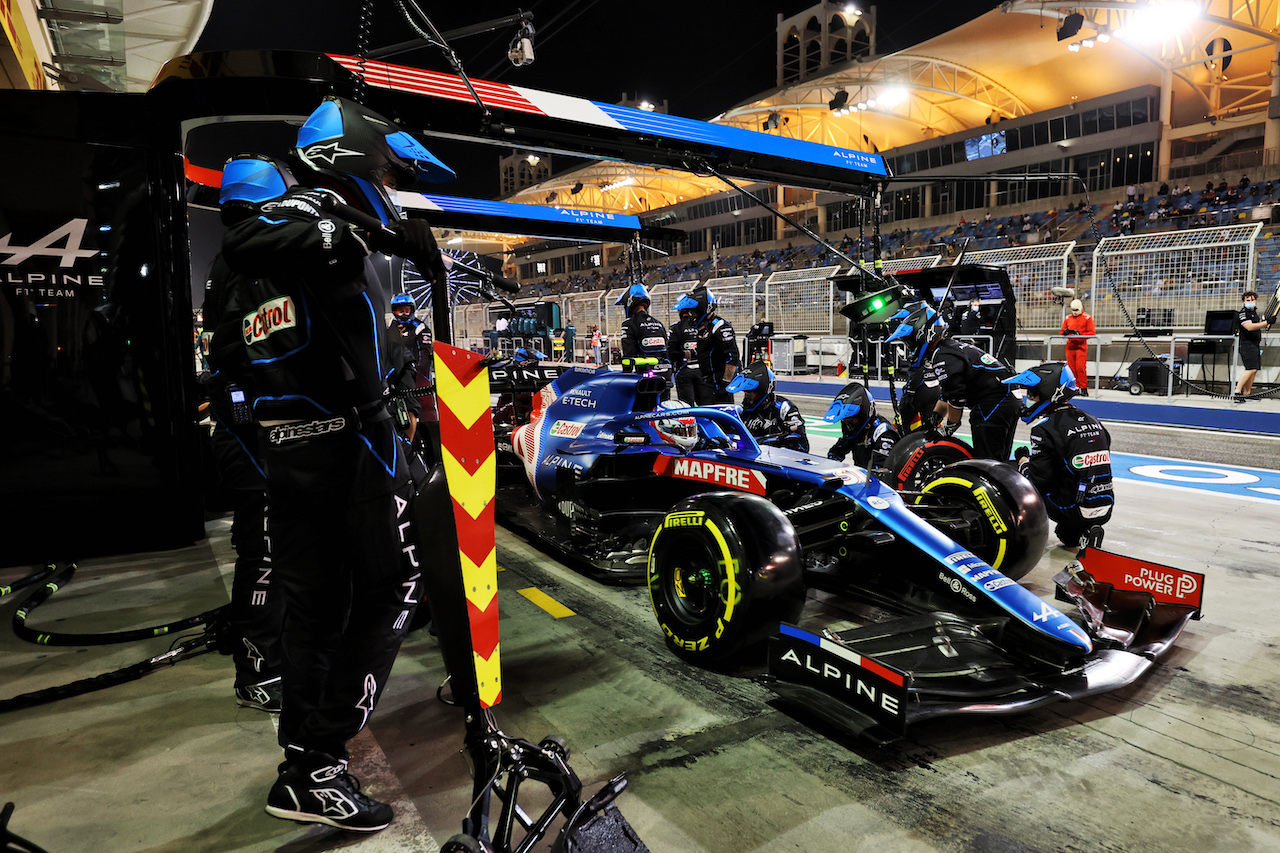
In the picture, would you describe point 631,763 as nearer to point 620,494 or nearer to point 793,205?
point 620,494

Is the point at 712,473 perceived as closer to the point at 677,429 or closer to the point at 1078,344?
the point at 677,429

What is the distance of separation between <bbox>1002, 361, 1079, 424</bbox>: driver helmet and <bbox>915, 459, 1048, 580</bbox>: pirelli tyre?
4.90ft

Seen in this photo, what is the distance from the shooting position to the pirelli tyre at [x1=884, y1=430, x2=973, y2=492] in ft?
17.5

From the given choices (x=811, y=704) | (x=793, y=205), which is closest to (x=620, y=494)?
(x=811, y=704)

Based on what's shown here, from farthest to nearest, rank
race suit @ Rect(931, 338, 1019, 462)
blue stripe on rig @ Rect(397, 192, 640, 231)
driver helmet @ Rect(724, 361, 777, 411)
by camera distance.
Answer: blue stripe on rig @ Rect(397, 192, 640, 231) < driver helmet @ Rect(724, 361, 777, 411) < race suit @ Rect(931, 338, 1019, 462)

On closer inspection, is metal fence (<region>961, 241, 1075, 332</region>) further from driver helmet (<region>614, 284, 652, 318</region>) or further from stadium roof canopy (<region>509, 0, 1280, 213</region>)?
driver helmet (<region>614, 284, 652, 318</region>)

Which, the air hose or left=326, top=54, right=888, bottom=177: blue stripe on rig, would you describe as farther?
left=326, top=54, right=888, bottom=177: blue stripe on rig

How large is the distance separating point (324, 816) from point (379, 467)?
1.08 m

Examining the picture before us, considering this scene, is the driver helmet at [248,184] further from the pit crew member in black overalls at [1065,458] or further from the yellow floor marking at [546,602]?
the pit crew member in black overalls at [1065,458]

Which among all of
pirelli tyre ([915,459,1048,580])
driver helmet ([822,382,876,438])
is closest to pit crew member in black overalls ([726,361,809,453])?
driver helmet ([822,382,876,438])

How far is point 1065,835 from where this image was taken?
2.21 metres

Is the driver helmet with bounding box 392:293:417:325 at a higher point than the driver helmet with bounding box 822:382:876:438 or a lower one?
higher

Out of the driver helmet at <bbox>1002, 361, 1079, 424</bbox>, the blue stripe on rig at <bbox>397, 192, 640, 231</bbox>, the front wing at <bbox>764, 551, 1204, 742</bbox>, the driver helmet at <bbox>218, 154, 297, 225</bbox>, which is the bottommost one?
the front wing at <bbox>764, 551, 1204, 742</bbox>

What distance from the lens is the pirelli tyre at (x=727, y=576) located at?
10.2 feet
